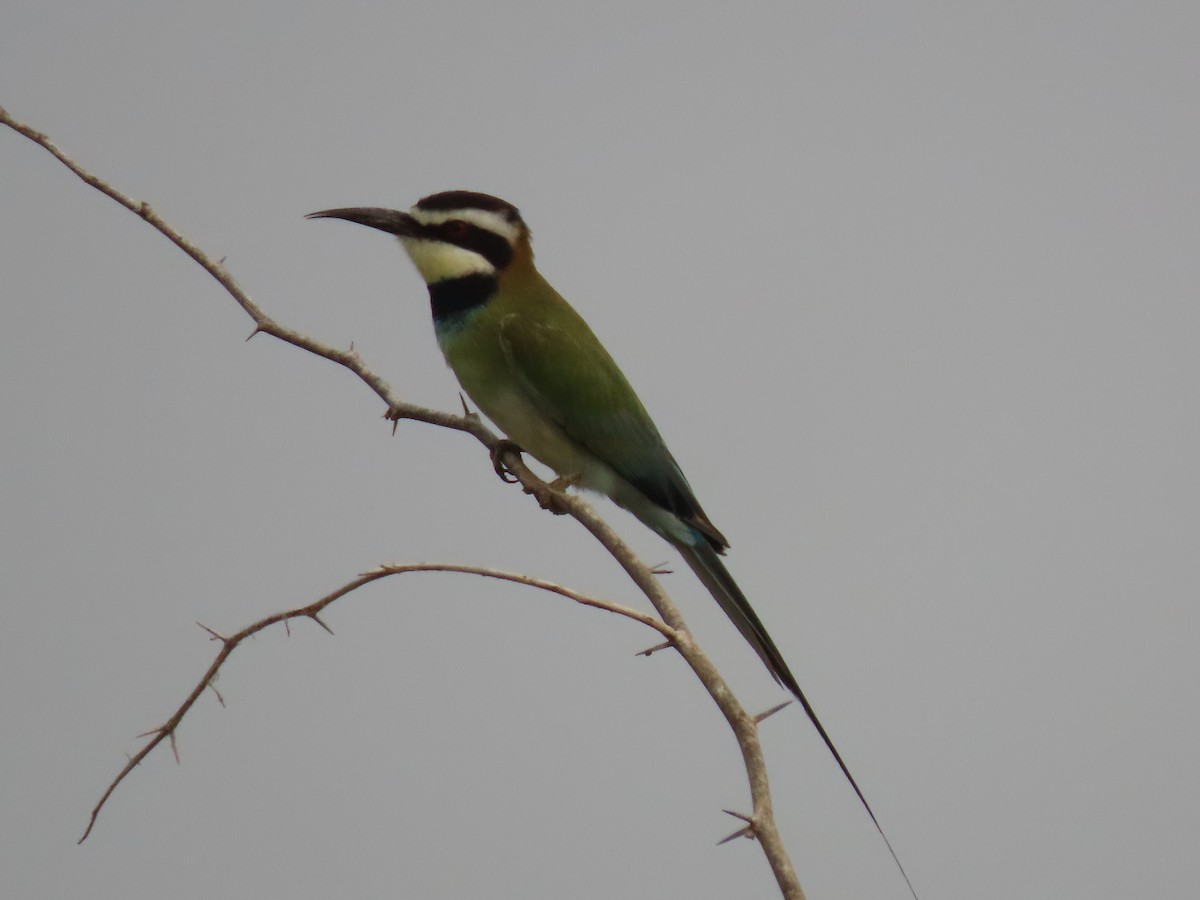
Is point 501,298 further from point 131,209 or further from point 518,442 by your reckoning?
point 131,209

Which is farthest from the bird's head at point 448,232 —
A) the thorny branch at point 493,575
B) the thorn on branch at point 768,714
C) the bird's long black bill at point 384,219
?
the thorn on branch at point 768,714

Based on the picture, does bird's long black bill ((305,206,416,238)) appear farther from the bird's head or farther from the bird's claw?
the bird's claw

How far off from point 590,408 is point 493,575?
1.41 metres

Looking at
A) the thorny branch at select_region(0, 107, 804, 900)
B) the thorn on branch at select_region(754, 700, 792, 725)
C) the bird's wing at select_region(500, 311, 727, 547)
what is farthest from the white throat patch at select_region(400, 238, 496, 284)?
the thorn on branch at select_region(754, 700, 792, 725)

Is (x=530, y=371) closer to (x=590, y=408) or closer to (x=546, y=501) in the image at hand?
(x=590, y=408)

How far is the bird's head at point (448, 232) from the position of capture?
287 centimetres

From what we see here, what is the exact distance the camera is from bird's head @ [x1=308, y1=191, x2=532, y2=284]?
2.87 m

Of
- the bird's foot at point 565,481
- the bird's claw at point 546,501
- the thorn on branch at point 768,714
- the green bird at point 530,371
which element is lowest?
the thorn on branch at point 768,714

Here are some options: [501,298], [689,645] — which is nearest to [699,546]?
[501,298]

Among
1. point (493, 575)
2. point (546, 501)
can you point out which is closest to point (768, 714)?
point (493, 575)

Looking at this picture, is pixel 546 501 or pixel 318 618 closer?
pixel 318 618

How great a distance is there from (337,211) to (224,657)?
51.7 inches

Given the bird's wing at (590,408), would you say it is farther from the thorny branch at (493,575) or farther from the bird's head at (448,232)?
the thorny branch at (493,575)

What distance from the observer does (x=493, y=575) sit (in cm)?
149
